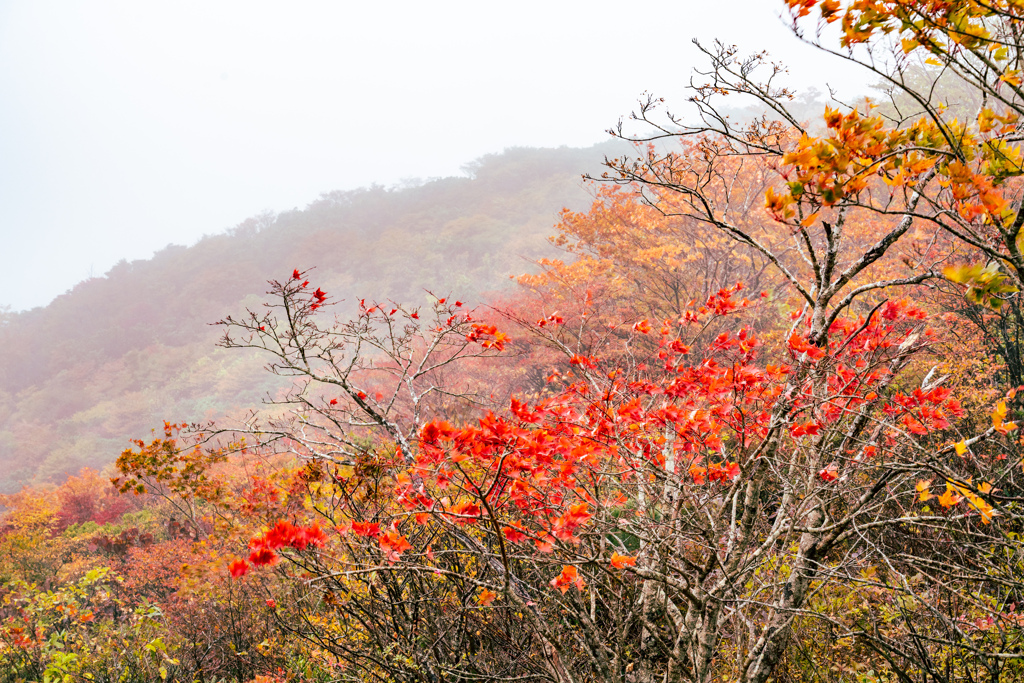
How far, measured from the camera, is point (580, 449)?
2.53m

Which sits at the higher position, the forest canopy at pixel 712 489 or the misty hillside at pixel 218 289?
the misty hillside at pixel 218 289

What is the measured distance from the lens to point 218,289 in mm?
30234

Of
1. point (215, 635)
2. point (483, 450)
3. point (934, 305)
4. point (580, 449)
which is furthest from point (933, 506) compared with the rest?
point (215, 635)

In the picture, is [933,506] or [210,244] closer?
[933,506]

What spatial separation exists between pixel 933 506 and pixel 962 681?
11.9 ft

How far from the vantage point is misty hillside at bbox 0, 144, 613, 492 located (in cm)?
2317

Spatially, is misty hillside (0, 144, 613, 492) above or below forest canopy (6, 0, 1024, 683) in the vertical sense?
above

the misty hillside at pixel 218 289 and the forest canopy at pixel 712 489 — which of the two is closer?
the forest canopy at pixel 712 489

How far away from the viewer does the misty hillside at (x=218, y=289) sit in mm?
23172

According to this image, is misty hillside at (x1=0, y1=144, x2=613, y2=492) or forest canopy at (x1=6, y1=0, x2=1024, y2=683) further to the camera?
misty hillside at (x1=0, y1=144, x2=613, y2=492)

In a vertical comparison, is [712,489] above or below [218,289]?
below

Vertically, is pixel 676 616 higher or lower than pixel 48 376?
lower

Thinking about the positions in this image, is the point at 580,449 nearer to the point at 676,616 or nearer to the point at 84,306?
the point at 676,616

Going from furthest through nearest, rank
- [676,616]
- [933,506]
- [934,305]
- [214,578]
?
[934,305] → [214,578] → [933,506] → [676,616]
